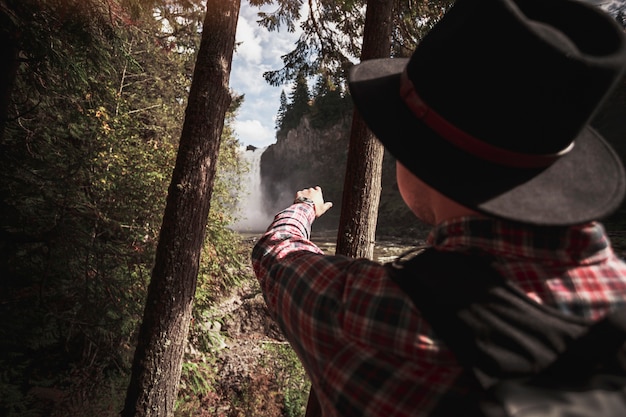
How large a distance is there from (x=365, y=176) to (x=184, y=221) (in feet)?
6.54

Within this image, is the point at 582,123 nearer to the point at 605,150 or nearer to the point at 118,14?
the point at 605,150

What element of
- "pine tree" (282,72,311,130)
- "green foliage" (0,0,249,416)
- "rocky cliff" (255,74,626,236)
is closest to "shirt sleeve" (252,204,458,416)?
"green foliage" (0,0,249,416)

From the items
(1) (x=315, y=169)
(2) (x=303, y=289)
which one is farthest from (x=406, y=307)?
(1) (x=315, y=169)

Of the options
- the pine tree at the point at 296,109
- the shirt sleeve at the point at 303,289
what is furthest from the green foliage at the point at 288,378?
the pine tree at the point at 296,109

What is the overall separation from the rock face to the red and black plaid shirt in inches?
1590

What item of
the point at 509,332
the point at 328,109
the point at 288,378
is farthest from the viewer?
the point at 328,109

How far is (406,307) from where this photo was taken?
2.67 ft

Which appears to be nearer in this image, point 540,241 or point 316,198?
point 540,241

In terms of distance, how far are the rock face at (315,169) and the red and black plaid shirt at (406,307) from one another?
40.4 metres

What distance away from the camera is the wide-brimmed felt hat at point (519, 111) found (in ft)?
2.64

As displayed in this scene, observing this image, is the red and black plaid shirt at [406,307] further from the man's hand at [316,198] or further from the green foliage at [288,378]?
the green foliage at [288,378]

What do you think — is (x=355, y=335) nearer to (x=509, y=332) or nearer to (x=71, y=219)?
(x=509, y=332)

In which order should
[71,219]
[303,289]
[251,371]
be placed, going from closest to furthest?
[303,289] < [71,219] < [251,371]

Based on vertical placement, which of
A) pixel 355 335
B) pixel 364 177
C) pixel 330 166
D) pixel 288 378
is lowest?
pixel 288 378
